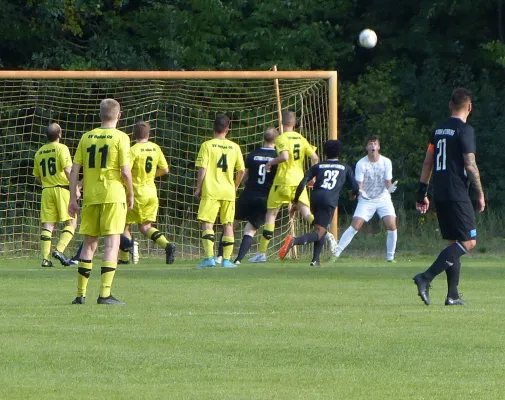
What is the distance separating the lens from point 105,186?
37.9 feet

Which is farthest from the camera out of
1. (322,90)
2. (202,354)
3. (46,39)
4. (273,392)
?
(46,39)

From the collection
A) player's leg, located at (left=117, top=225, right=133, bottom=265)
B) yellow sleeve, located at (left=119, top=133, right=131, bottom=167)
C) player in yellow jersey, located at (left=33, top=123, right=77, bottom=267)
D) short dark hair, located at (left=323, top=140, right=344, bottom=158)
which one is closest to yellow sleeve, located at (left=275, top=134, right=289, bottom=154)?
short dark hair, located at (left=323, top=140, right=344, bottom=158)

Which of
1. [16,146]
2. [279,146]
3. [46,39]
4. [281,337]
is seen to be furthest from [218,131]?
[46,39]

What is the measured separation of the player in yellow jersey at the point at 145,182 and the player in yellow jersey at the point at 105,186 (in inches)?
232

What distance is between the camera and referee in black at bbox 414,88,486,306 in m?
11.2

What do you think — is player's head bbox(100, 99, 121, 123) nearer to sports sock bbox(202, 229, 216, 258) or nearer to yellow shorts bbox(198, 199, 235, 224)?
yellow shorts bbox(198, 199, 235, 224)

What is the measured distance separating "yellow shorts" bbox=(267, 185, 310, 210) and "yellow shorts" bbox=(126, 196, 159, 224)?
1731 mm

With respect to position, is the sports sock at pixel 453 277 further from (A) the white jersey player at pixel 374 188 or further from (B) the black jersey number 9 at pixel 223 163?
(A) the white jersey player at pixel 374 188

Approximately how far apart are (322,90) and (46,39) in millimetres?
9008

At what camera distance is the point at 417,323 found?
32.8ft

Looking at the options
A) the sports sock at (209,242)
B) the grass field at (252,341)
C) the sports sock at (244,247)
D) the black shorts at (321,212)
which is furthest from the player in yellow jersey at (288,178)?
the grass field at (252,341)

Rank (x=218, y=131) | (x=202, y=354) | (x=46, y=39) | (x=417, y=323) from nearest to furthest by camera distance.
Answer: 1. (x=202, y=354)
2. (x=417, y=323)
3. (x=218, y=131)
4. (x=46, y=39)

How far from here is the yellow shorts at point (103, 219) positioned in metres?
11.5

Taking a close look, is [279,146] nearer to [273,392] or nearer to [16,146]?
[16,146]
